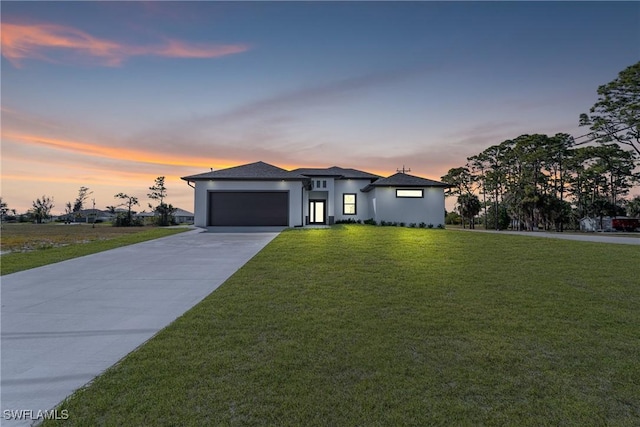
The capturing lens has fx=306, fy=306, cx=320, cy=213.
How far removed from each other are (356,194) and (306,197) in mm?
4684

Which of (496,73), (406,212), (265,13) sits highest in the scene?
(265,13)

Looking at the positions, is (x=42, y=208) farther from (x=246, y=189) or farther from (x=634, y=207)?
(x=634, y=207)

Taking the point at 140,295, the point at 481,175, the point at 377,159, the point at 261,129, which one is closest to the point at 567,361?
the point at 140,295

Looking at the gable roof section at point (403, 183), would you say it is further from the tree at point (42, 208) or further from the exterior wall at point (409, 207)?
the tree at point (42, 208)

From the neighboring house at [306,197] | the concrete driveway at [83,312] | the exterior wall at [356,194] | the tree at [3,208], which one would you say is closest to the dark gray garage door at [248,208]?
the neighboring house at [306,197]

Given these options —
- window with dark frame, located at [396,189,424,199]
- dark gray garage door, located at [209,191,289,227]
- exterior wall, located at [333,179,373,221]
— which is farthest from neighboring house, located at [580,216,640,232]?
dark gray garage door, located at [209,191,289,227]

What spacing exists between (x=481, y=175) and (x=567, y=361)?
1719 inches

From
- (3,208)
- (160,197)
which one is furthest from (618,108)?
(3,208)

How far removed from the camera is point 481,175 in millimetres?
41969

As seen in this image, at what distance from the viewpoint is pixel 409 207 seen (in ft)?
78.6

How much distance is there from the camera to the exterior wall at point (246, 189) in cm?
1933

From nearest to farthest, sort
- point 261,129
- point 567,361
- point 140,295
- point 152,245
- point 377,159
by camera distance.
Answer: point 567,361
point 140,295
point 152,245
point 261,129
point 377,159

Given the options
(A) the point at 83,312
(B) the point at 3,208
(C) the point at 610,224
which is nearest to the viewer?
(A) the point at 83,312

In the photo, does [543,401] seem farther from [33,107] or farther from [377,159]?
[377,159]
